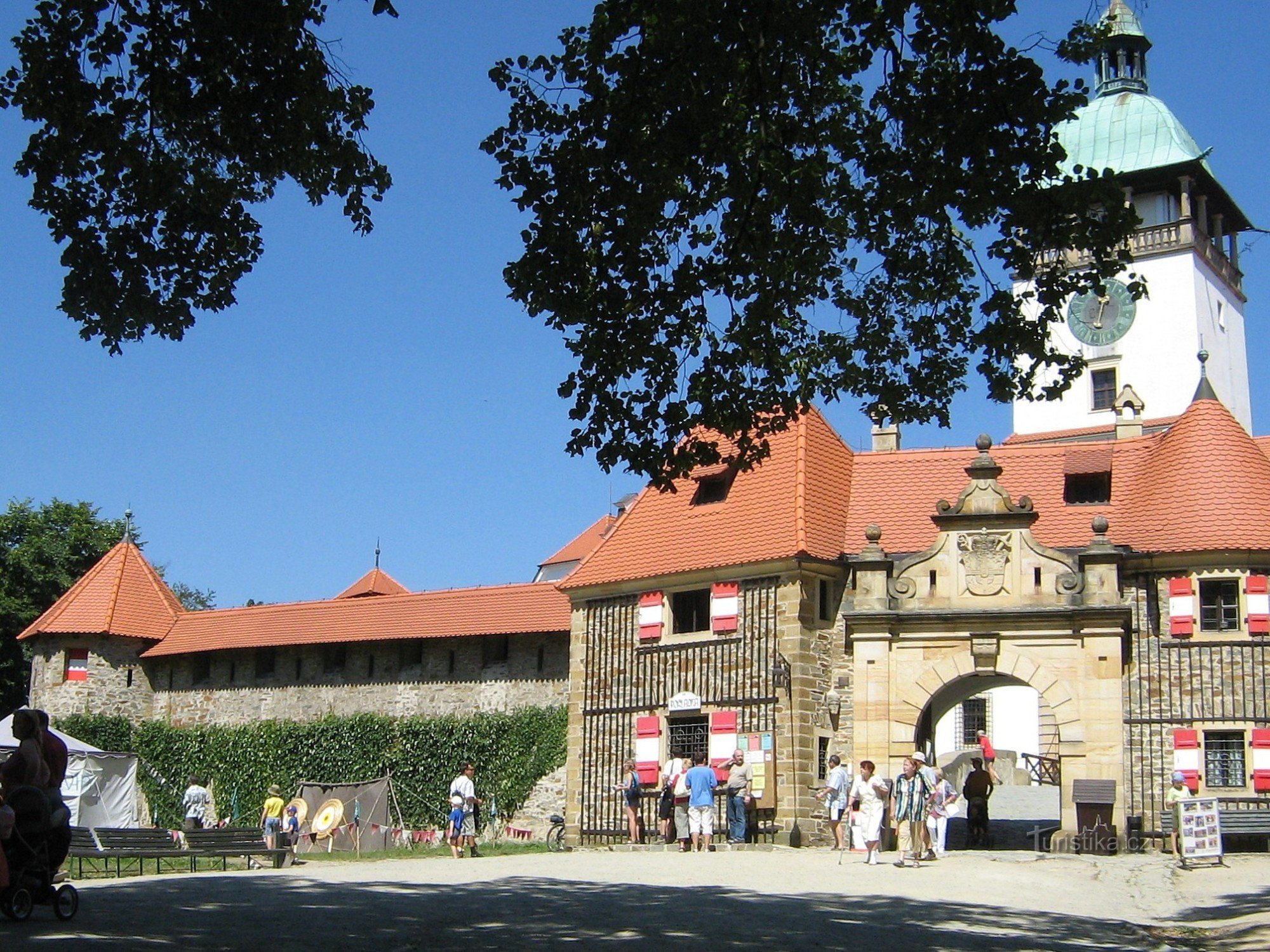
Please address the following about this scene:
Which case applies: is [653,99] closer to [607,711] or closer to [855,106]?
[855,106]

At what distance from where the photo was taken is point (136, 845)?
2109 centimetres

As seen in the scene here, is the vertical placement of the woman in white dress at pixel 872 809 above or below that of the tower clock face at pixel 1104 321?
below

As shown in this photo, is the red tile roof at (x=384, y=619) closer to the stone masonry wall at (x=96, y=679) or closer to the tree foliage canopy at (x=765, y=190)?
the stone masonry wall at (x=96, y=679)

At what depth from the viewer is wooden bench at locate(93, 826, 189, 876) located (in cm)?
1998

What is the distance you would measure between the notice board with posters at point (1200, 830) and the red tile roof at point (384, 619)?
16.3 metres

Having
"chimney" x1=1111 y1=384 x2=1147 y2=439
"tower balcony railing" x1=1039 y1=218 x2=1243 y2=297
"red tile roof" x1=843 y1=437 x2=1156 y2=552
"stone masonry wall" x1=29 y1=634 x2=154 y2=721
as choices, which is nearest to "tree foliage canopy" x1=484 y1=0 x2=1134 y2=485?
"red tile roof" x1=843 y1=437 x2=1156 y2=552

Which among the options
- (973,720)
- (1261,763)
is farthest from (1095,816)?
(973,720)

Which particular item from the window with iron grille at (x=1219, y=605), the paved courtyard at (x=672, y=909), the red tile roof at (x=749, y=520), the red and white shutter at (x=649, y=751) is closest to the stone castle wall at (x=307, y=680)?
the red tile roof at (x=749, y=520)

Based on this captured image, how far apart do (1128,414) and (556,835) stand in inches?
971

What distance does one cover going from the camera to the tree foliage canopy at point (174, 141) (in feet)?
38.2

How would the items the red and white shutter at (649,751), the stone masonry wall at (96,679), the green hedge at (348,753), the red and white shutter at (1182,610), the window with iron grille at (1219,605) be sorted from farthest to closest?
1. the stone masonry wall at (96,679)
2. the green hedge at (348,753)
3. the red and white shutter at (649,751)
4. the window with iron grille at (1219,605)
5. the red and white shutter at (1182,610)

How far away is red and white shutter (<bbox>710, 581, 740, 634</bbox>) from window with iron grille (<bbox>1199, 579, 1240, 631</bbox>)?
7.29 m

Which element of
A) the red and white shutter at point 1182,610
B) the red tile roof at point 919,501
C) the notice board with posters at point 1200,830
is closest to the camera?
the notice board with posters at point 1200,830

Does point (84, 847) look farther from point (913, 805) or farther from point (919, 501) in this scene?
point (919, 501)
